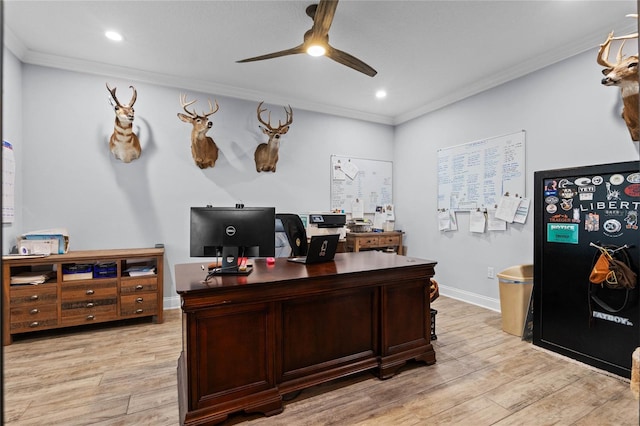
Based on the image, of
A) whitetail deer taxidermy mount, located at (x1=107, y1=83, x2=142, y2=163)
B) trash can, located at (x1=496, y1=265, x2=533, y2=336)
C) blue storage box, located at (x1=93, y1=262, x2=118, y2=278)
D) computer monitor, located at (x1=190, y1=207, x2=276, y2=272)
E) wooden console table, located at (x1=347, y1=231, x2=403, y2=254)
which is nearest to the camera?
computer monitor, located at (x1=190, y1=207, x2=276, y2=272)

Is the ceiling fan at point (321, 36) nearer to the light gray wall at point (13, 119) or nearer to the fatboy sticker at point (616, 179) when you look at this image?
the fatboy sticker at point (616, 179)

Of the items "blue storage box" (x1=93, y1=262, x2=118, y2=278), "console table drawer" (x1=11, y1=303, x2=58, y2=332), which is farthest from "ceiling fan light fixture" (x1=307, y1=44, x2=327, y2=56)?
"console table drawer" (x1=11, y1=303, x2=58, y2=332)

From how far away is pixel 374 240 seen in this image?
4855 millimetres

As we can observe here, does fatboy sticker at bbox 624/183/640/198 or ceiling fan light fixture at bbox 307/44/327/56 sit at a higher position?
ceiling fan light fixture at bbox 307/44/327/56

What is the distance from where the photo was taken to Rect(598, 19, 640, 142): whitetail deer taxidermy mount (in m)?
2.62

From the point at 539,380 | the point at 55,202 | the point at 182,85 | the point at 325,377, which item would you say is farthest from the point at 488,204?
the point at 55,202

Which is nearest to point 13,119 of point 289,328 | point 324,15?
point 324,15

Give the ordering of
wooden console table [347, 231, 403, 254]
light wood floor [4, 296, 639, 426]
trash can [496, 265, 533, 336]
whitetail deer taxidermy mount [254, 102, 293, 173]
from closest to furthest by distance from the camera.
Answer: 1. light wood floor [4, 296, 639, 426]
2. trash can [496, 265, 533, 336]
3. whitetail deer taxidermy mount [254, 102, 293, 173]
4. wooden console table [347, 231, 403, 254]

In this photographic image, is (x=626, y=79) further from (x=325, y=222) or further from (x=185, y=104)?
(x=185, y=104)

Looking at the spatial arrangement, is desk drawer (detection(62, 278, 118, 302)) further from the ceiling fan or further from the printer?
the ceiling fan

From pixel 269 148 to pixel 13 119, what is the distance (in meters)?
2.59

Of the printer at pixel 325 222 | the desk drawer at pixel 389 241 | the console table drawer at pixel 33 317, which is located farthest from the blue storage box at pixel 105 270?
the desk drawer at pixel 389 241

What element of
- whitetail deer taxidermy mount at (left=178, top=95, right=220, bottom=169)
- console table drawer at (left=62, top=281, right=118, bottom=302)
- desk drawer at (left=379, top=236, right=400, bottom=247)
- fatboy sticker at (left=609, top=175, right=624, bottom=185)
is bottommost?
console table drawer at (left=62, top=281, right=118, bottom=302)

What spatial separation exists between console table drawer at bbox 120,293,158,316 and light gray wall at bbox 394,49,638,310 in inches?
144
